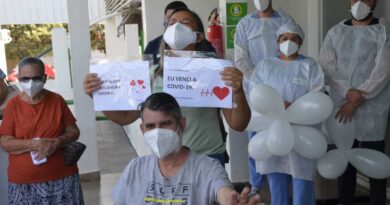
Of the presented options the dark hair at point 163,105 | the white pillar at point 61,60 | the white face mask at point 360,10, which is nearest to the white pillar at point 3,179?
the dark hair at point 163,105

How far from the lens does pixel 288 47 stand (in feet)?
10.8

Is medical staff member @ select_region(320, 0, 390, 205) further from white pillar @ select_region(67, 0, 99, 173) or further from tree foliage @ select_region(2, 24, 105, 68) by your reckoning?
tree foliage @ select_region(2, 24, 105, 68)

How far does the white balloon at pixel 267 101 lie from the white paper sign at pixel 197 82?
0.99 metres

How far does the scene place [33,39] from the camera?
27703 millimetres

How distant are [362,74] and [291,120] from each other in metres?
0.73

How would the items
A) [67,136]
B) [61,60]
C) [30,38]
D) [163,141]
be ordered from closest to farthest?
[163,141] < [67,136] < [61,60] < [30,38]

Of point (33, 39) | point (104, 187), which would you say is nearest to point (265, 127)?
point (104, 187)

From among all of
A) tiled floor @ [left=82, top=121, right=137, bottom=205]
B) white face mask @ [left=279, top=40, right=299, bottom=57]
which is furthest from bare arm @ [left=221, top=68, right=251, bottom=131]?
tiled floor @ [left=82, top=121, right=137, bottom=205]

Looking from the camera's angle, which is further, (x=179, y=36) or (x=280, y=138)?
(x=280, y=138)

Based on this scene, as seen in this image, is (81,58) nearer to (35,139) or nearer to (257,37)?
(257,37)

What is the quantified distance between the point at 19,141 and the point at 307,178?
186cm

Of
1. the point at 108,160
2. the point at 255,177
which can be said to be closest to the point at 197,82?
the point at 255,177

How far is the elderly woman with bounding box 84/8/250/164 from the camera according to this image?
2135 millimetres

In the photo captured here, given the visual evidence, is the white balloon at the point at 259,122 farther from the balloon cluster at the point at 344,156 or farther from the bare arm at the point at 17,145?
the bare arm at the point at 17,145
